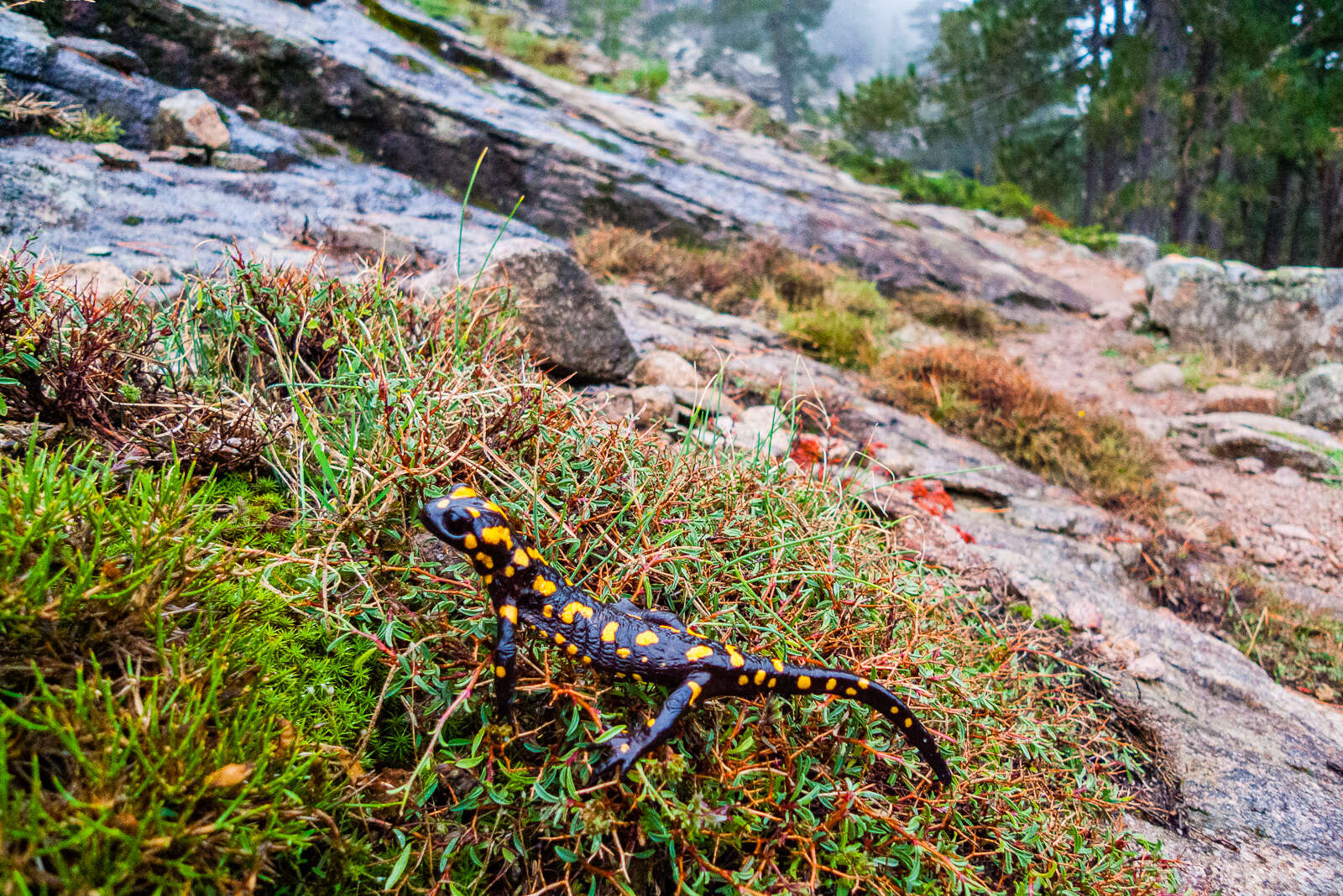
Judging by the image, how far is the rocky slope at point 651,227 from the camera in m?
2.59

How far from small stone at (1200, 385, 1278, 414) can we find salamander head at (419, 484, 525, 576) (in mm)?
8885

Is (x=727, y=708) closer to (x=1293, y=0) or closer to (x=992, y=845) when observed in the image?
(x=992, y=845)

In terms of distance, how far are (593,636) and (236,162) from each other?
5.77 metres

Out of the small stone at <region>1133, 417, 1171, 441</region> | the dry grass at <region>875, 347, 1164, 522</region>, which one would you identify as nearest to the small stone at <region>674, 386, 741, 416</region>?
the dry grass at <region>875, 347, 1164, 522</region>

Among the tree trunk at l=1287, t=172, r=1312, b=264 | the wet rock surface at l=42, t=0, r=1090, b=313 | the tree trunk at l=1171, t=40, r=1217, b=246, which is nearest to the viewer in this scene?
the wet rock surface at l=42, t=0, r=1090, b=313

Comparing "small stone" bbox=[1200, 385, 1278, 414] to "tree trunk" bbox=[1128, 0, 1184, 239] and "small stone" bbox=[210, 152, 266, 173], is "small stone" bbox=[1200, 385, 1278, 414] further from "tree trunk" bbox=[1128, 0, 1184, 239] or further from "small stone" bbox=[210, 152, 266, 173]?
"tree trunk" bbox=[1128, 0, 1184, 239]

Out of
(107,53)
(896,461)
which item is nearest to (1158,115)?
(896,461)

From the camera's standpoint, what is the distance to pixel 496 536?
1.53m

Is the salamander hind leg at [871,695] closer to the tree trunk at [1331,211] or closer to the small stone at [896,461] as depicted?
the small stone at [896,461]

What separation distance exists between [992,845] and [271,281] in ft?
10.2

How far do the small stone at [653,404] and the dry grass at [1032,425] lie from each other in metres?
2.95

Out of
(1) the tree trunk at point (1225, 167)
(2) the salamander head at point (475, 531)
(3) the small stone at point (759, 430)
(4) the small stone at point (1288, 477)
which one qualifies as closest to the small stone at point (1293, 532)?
(4) the small stone at point (1288, 477)

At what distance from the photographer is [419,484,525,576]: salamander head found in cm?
151

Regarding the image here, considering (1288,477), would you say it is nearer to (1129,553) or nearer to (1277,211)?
(1129,553)
